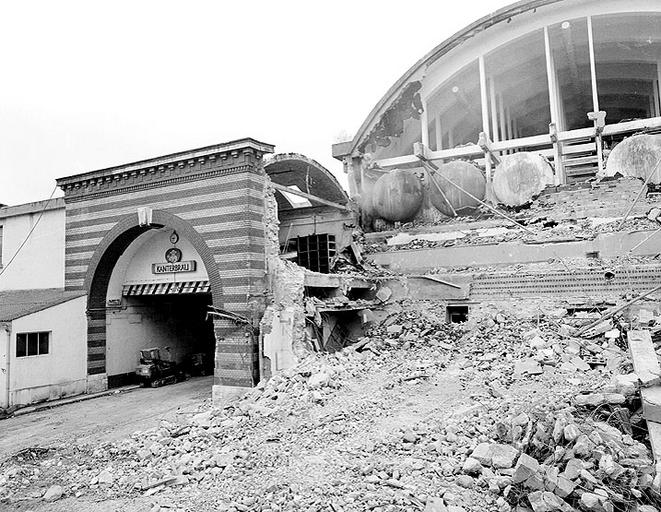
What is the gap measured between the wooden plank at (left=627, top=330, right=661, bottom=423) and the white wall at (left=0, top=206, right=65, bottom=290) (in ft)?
54.7

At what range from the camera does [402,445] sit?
25.7 feet

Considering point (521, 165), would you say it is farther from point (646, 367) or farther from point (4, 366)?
point (4, 366)

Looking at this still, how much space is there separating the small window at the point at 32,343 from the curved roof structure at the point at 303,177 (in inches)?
321

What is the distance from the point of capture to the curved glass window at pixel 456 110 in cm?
2162

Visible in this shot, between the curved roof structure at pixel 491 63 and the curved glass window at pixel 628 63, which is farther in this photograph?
the curved glass window at pixel 628 63

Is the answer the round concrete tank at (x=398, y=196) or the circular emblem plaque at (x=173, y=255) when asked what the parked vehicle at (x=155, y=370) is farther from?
the round concrete tank at (x=398, y=196)

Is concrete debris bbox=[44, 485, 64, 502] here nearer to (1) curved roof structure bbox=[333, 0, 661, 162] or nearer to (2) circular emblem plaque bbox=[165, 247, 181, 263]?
(2) circular emblem plaque bbox=[165, 247, 181, 263]

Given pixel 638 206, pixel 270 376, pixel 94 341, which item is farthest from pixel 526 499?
pixel 94 341

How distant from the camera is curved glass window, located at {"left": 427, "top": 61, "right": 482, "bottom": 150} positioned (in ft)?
70.9

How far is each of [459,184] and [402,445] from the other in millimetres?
12881

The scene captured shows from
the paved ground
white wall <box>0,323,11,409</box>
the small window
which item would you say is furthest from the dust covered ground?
the small window

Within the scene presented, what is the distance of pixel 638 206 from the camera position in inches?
615

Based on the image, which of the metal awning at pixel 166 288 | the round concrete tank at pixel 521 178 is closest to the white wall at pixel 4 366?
the metal awning at pixel 166 288

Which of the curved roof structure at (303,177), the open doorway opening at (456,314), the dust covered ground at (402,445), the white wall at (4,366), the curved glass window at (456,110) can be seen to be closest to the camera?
the dust covered ground at (402,445)
